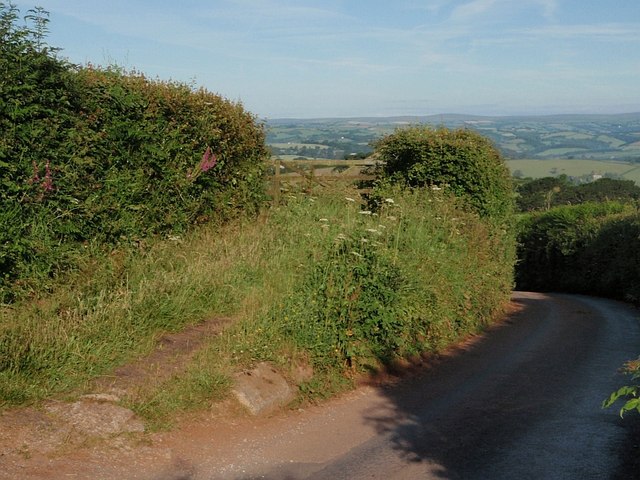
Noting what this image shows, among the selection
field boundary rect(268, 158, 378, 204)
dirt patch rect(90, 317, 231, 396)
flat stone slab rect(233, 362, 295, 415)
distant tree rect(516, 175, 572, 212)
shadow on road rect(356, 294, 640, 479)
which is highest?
field boundary rect(268, 158, 378, 204)

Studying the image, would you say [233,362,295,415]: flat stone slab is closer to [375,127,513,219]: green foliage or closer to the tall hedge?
the tall hedge

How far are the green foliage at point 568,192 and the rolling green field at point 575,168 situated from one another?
143 feet

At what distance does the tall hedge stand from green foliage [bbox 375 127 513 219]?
6.15m

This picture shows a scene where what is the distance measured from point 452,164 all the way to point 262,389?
10492 millimetres

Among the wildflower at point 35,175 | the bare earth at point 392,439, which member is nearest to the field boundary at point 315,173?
the bare earth at point 392,439

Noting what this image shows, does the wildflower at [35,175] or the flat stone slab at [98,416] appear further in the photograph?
the wildflower at [35,175]

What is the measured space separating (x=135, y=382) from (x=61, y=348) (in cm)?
78

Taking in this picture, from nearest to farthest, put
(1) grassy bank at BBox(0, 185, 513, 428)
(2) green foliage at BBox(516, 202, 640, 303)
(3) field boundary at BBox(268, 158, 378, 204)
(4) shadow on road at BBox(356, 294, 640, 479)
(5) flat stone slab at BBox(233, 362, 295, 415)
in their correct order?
(4) shadow on road at BBox(356, 294, 640, 479)
(1) grassy bank at BBox(0, 185, 513, 428)
(5) flat stone slab at BBox(233, 362, 295, 415)
(3) field boundary at BBox(268, 158, 378, 204)
(2) green foliage at BBox(516, 202, 640, 303)

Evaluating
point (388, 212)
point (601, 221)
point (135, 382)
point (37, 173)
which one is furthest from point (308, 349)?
point (601, 221)

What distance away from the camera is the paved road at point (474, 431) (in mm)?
6973

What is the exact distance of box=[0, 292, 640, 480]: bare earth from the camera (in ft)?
21.0

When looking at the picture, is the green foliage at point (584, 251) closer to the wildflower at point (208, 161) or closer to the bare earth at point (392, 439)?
the wildflower at point (208, 161)

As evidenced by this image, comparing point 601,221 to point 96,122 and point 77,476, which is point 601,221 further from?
point 77,476

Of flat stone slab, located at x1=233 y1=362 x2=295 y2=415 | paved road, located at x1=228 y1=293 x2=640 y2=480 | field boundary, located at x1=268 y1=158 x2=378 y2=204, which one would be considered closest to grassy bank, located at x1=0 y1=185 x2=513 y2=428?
flat stone slab, located at x1=233 y1=362 x2=295 y2=415
